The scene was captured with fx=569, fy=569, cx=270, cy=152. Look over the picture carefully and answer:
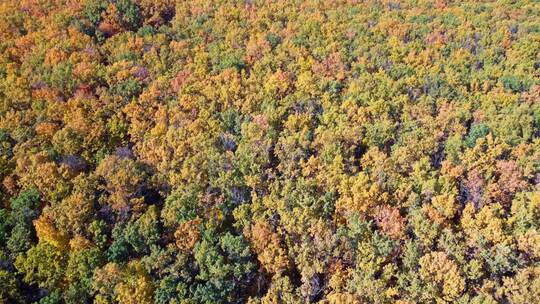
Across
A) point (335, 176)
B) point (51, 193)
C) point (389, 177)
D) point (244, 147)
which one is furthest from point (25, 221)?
point (389, 177)

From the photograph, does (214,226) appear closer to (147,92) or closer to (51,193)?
(51,193)

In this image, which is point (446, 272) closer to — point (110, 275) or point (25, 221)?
point (110, 275)

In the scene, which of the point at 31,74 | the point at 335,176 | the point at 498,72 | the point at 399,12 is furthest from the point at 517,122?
the point at 31,74

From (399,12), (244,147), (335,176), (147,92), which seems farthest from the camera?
(399,12)

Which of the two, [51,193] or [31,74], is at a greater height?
[31,74]

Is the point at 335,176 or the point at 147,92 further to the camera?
the point at 147,92

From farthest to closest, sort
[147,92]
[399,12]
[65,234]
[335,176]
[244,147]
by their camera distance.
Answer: [399,12]
[147,92]
[244,147]
[335,176]
[65,234]

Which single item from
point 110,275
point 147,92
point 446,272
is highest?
point 147,92
